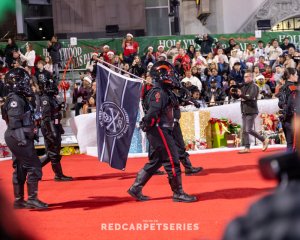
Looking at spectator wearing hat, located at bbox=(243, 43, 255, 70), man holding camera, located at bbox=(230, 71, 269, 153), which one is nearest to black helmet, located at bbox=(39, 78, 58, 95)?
man holding camera, located at bbox=(230, 71, 269, 153)

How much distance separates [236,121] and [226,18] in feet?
36.6

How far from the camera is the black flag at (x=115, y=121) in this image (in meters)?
9.80

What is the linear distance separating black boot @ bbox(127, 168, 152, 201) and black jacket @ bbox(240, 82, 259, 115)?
5416mm

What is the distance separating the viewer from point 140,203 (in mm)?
8062

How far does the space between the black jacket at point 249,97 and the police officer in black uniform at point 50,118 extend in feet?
13.8

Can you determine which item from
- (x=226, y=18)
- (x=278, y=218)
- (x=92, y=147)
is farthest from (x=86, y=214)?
(x=226, y=18)

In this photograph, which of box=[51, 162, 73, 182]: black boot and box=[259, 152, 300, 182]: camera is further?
box=[51, 162, 73, 182]: black boot

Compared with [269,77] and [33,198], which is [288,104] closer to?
[33,198]

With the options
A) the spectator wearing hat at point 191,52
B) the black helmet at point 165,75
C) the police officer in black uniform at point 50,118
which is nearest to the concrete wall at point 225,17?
the spectator wearing hat at point 191,52

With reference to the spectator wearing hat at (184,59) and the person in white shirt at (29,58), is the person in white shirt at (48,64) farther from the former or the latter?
the spectator wearing hat at (184,59)

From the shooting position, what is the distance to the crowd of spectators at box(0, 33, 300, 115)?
17.4 m

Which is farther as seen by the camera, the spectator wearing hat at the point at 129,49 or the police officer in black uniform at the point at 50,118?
the spectator wearing hat at the point at 129,49

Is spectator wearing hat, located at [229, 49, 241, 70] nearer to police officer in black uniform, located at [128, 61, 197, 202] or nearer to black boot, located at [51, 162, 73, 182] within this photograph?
black boot, located at [51, 162, 73, 182]

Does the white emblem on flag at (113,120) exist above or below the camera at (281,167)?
below
